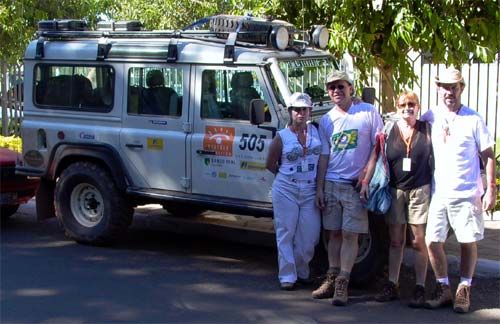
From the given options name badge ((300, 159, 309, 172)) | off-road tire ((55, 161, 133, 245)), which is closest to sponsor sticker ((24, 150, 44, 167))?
off-road tire ((55, 161, 133, 245))

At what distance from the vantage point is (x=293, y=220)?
21.0 ft

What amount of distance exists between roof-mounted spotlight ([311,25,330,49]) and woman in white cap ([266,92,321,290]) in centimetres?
152

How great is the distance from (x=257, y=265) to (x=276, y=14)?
3430mm

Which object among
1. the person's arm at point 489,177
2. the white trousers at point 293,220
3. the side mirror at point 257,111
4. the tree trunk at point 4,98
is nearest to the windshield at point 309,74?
the side mirror at point 257,111

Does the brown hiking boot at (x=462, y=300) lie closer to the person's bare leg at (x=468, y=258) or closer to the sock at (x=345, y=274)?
the person's bare leg at (x=468, y=258)

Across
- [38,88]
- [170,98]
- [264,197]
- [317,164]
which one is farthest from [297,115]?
[38,88]

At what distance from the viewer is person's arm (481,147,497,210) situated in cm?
567

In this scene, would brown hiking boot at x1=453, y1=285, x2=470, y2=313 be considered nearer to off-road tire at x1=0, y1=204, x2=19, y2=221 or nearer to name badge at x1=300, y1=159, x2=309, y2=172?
name badge at x1=300, y1=159, x2=309, y2=172

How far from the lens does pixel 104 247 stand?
317 inches

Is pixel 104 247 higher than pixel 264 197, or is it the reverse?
pixel 264 197

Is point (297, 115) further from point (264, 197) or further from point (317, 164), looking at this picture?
point (264, 197)

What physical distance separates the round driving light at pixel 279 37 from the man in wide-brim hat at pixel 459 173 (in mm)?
1804

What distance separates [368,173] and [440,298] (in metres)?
1.16

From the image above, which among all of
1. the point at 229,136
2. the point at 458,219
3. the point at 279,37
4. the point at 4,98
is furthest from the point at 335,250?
the point at 4,98
